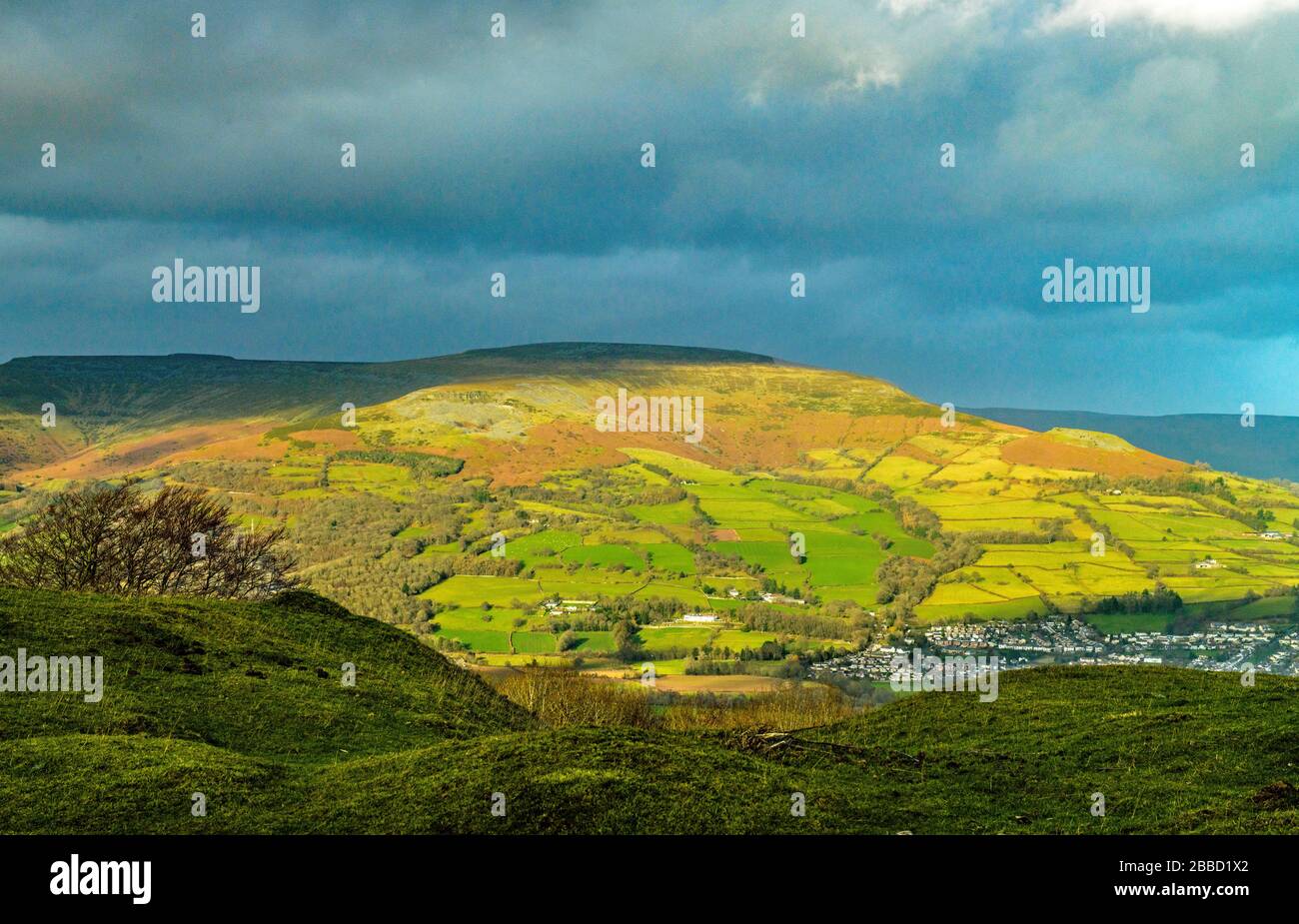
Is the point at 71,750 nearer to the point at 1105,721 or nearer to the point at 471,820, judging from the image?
the point at 471,820

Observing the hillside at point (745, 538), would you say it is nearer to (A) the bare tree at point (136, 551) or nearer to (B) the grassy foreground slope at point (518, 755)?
(A) the bare tree at point (136, 551)

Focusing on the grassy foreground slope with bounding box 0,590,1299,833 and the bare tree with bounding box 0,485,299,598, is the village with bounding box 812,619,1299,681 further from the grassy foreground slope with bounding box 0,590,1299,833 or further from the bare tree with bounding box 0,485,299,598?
the grassy foreground slope with bounding box 0,590,1299,833

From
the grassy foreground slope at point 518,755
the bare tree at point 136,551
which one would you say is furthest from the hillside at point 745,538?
the grassy foreground slope at point 518,755

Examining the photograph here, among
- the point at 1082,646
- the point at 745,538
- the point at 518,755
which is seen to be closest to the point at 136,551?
the point at 518,755

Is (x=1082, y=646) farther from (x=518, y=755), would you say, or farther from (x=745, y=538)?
(x=518, y=755)

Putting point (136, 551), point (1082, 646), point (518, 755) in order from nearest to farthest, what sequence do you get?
1. point (518, 755)
2. point (136, 551)
3. point (1082, 646)

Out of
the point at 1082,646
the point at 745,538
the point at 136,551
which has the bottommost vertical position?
the point at 1082,646

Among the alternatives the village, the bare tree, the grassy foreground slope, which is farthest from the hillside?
the grassy foreground slope
